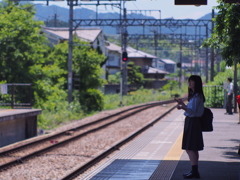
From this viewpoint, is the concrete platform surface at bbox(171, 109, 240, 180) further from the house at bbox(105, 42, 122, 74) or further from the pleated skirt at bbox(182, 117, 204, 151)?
the house at bbox(105, 42, 122, 74)

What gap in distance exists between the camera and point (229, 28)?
1077 centimetres

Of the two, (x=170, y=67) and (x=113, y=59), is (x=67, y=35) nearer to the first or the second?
(x=113, y=59)

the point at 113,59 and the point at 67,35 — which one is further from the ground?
the point at 67,35

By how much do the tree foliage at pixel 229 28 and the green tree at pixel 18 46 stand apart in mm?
13153

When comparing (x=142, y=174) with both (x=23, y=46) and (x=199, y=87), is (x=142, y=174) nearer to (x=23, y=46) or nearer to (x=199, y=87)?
(x=199, y=87)

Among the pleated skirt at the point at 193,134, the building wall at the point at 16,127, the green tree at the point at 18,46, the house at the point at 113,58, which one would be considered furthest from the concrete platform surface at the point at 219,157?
the house at the point at 113,58

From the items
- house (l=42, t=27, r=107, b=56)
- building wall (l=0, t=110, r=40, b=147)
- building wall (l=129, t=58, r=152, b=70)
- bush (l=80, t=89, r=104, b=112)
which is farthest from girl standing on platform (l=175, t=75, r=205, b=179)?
building wall (l=129, t=58, r=152, b=70)

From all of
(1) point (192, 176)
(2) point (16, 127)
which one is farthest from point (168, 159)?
(2) point (16, 127)

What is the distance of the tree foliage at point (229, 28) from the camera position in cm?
1047

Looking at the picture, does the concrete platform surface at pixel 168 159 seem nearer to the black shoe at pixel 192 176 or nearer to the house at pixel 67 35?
the black shoe at pixel 192 176

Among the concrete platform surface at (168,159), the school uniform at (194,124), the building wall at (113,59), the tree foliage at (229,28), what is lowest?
the concrete platform surface at (168,159)

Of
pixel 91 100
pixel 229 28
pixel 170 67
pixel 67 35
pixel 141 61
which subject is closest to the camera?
pixel 229 28

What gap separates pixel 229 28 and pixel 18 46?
46.0 ft

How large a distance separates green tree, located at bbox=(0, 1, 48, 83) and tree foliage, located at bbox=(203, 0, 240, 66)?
518 inches
